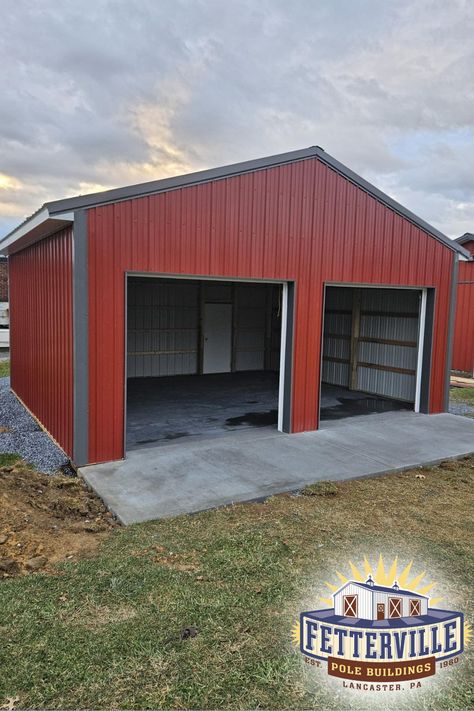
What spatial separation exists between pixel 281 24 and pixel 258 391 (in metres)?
8.02

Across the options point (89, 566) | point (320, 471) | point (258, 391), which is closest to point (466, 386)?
point (258, 391)

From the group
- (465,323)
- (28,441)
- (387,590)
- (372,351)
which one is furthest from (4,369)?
(387,590)

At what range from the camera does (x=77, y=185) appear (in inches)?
1073

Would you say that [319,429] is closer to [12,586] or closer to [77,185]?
[12,586]

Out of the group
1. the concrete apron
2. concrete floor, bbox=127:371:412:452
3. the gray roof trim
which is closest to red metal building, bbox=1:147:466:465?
the concrete apron

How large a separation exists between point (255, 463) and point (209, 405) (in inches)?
142

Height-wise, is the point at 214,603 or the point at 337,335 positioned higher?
the point at 337,335

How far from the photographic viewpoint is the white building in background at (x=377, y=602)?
294 centimetres

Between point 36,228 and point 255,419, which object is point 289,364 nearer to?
point 255,419

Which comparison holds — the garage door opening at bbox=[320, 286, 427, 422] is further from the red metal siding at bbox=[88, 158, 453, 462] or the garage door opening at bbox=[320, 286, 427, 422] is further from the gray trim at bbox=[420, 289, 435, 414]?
the red metal siding at bbox=[88, 158, 453, 462]

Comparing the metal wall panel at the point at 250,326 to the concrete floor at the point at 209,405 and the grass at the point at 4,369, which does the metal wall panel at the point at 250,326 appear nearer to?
the concrete floor at the point at 209,405

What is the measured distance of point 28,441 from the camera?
23.0 feet

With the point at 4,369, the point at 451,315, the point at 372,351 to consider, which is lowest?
the point at 4,369

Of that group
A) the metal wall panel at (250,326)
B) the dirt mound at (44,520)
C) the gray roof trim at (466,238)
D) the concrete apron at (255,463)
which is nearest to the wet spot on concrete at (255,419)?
the concrete apron at (255,463)
